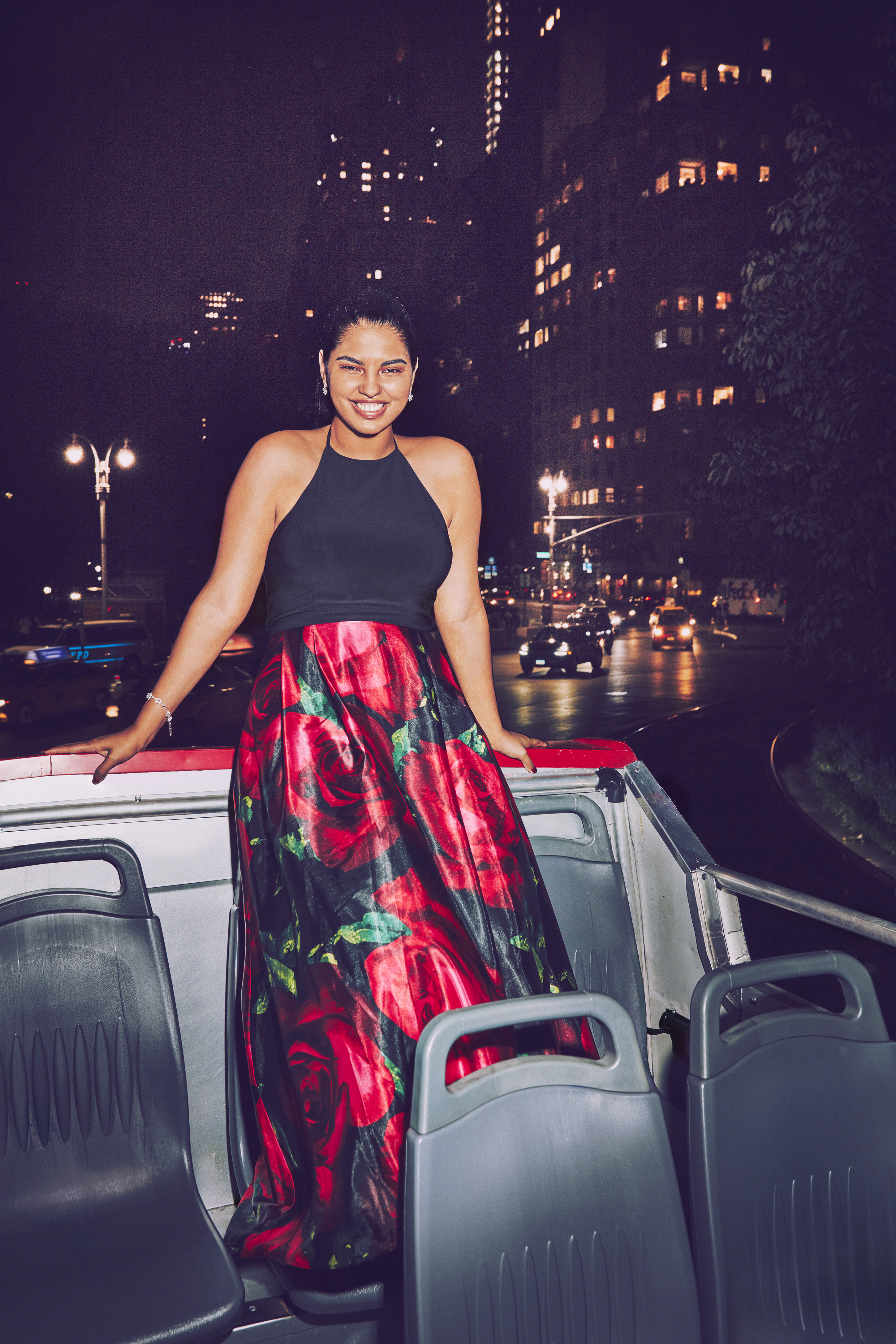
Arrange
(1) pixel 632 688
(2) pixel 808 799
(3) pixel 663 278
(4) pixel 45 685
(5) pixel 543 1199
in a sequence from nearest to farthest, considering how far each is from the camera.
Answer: (5) pixel 543 1199, (2) pixel 808 799, (4) pixel 45 685, (1) pixel 632 688, (3) pixel 663 278

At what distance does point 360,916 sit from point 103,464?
1254 inches

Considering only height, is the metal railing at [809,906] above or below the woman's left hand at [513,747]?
below

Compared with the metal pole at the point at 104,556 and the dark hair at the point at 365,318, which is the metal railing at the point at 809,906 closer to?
the dark hair at the point at 365,318

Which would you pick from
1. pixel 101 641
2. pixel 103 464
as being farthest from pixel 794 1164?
pixel 103 464

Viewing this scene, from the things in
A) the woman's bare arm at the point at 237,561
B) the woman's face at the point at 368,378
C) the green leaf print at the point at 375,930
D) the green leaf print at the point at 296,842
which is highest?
the woman's face at the point at 368,378

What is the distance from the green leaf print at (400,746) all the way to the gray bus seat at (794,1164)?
90 centimetres

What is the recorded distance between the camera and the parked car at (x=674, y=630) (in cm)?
4809

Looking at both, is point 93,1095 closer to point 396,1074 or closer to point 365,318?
point 396,1074

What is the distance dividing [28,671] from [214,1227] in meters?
19.0

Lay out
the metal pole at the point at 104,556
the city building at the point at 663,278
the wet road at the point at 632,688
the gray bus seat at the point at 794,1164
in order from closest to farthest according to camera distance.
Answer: the gray bus seat at the point at 794,1164, the wet road at the point at 632,688, the metal pole at the point at 104,556, the city building at the point at 663,278

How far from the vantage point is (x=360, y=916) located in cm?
204

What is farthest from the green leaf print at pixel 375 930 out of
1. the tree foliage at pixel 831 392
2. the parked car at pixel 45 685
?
the parked car at pixel 45 685

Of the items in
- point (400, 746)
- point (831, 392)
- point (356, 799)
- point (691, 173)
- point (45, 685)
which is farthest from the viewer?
point (691, 173)

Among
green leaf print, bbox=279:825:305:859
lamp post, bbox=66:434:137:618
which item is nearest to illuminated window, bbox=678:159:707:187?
lamp post, bbox=66:434:137:618
